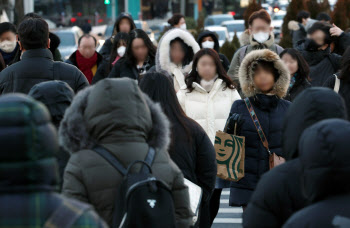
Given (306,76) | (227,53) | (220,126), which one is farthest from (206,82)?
(227,53)

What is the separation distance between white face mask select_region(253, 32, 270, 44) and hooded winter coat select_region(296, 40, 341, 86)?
1058 millimetres

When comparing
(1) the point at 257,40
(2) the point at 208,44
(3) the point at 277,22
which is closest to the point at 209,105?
(1) the point at 257,40

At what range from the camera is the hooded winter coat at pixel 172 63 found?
9.11m

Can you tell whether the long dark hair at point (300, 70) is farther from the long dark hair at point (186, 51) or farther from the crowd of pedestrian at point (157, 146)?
the long dark hair at point (186, 51)

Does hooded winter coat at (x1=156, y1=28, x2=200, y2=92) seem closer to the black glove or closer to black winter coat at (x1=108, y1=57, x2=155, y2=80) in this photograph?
black winter coat at (x1=108, y1=57, x2=155, y2=80)

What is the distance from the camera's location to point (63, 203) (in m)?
2.58

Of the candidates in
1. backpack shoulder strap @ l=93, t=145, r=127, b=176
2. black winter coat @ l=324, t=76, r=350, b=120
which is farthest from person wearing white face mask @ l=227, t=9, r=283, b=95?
backpack shoulder strap @ l=93, t=145, r=127, b=176

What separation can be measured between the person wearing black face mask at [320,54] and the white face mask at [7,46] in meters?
3.97

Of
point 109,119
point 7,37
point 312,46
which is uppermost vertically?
point 109,119

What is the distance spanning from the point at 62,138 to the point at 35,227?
171cm

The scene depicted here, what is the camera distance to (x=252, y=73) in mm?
6855

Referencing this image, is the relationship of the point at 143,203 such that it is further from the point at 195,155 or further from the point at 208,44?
the point at 208,44

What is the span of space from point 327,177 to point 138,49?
21.4 ft

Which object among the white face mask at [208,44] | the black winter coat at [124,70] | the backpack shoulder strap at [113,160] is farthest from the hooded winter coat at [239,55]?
the backpack shoulder strap at [113,160]
